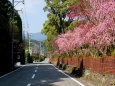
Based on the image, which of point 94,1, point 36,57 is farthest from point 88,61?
point 36,57

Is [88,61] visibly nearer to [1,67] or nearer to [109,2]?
[109,2]

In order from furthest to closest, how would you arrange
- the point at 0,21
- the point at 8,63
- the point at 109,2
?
the point at 8,63, the point at 0,21, the point at 109,2

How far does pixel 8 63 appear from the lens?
37.0m

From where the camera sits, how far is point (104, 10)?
50.6 ft

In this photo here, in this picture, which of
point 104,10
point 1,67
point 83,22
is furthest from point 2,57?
point 104,10

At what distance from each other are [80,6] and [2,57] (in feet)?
51.6

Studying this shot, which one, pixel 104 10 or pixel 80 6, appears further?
pixel 80 6

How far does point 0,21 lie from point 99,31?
1534cm

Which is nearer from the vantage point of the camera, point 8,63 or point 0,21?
point 0,21

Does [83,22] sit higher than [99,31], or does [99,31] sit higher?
[83,22]

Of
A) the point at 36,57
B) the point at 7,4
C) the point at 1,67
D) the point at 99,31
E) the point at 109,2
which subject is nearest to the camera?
the point at 109,2

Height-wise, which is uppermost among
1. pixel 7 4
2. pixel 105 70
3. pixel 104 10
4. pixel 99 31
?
pixel 7 4

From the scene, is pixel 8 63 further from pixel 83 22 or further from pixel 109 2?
pixel 109 2

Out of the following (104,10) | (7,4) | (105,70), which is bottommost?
(105,70)
